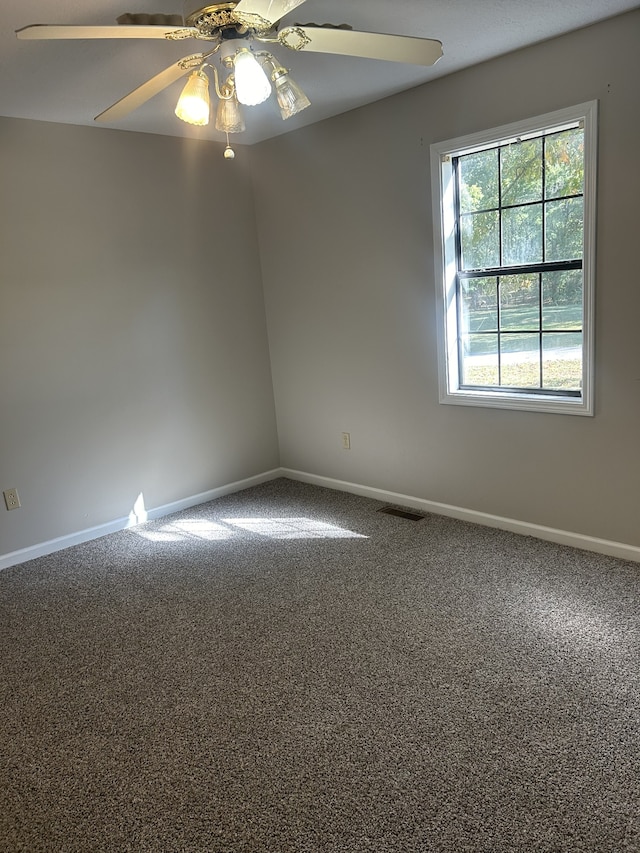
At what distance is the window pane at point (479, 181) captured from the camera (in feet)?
10.3

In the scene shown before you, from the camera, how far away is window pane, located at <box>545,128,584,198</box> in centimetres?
283

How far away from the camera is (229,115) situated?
215cm

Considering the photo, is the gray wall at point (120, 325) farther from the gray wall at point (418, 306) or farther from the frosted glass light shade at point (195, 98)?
the frosted glass light shade at point (195, 98)

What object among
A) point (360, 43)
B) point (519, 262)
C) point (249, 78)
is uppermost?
point (360, 43)

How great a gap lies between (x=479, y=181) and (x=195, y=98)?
5.74 feet

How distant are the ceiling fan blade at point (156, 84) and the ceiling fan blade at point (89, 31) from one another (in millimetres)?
110

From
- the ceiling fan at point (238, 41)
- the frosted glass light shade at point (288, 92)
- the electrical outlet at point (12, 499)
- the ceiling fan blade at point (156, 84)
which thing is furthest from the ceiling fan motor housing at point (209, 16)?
the electrical outlet at point (12, 499)

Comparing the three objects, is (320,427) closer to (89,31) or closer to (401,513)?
(401,513)

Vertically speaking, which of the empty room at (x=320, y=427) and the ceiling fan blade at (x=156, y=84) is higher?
the ceiling fan blade at (x=156, y=84)

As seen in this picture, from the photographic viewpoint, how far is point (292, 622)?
8.66 feet

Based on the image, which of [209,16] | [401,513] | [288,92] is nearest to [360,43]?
[288,92]

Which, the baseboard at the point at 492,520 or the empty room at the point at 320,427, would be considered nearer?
the empty room at the point at 320,427

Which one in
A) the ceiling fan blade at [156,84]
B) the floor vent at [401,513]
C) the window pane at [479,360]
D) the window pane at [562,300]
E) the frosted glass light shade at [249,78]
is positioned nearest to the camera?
the frosted glass light shade at [249,78]

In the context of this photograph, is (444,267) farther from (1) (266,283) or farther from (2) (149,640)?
(2) (149,640)
